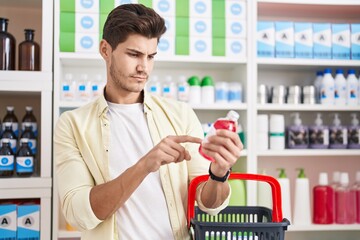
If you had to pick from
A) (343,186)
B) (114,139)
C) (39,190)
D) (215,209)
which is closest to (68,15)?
(39,190)

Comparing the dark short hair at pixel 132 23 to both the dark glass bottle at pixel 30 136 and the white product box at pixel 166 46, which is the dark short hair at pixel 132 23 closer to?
the white product box at pixel 166 46

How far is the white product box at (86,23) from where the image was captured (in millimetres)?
2195

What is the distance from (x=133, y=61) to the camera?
55.0 inches

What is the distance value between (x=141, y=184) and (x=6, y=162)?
108cm

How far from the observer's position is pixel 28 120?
229cm

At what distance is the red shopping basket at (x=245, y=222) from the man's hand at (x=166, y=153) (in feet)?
0.55

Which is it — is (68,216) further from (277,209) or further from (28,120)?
(28,120)

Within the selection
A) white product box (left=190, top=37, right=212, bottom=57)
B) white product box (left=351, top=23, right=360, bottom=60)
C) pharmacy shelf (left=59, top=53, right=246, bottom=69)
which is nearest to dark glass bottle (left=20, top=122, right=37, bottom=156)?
pharmacy shelf (left=59, top=53, right=246, bottom=69)

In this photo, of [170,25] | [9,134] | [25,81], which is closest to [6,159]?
[9,134]

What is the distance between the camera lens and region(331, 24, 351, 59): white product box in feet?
8.14

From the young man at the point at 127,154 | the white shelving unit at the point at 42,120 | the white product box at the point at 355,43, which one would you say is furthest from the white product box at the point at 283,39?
the white shelving unit at the point at 42,120

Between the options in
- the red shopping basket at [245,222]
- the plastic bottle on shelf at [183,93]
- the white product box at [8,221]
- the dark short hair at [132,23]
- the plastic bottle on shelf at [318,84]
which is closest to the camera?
the red shopping basket at [245,222]

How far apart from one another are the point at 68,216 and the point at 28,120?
1104 millimetres

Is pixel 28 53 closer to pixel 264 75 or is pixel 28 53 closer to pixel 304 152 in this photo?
pixel 264 75
